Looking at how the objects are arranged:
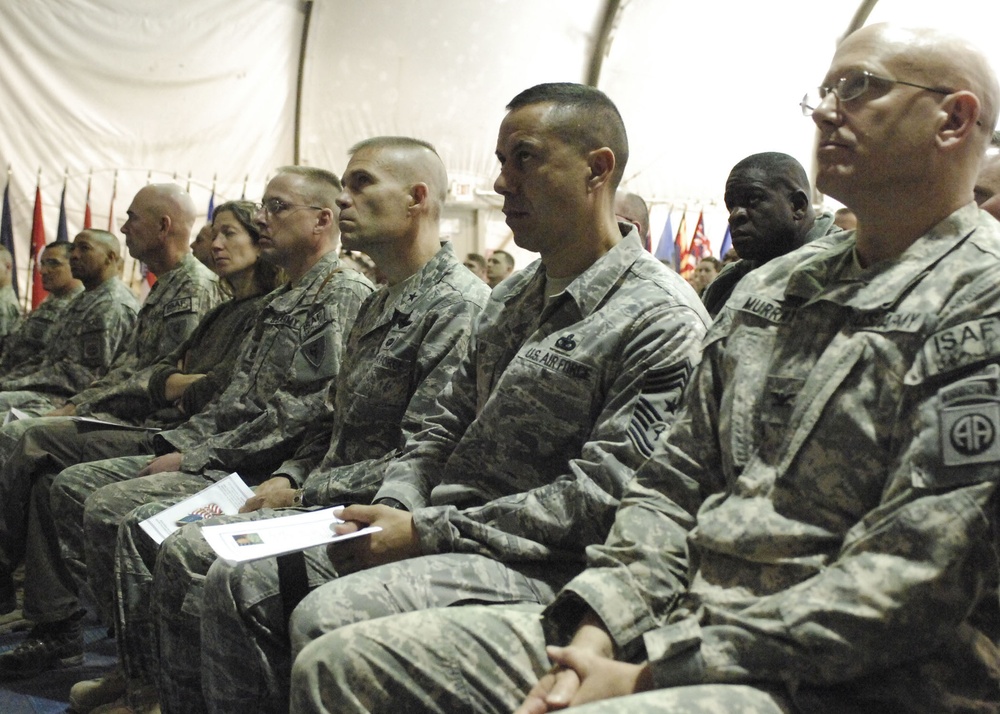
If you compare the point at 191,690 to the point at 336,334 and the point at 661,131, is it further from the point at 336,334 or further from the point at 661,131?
the point at 661,131

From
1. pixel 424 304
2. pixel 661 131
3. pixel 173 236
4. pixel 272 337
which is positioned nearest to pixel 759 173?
pixel 424 304

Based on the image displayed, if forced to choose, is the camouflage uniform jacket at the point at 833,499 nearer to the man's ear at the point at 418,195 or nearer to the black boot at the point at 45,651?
the man's ear at the point at 418,195

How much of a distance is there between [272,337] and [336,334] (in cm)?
26

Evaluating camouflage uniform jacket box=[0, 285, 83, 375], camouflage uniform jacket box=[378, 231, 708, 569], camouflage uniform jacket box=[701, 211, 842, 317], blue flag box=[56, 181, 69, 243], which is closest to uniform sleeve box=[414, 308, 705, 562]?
camouflage uniform jacket box=[378, 231, 708, 569]

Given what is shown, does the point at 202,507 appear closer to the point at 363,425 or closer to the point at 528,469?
the point at 363,425

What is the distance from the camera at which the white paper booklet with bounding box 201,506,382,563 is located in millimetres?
1580

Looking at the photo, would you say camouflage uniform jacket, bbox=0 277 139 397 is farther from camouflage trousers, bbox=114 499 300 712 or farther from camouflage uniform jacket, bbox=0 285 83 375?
camouflage trousers, bbox=114 499 300 712

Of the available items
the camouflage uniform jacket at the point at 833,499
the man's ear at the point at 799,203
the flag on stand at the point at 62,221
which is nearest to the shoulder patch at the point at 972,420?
the camouflage uniform jacket at the point at 833,499

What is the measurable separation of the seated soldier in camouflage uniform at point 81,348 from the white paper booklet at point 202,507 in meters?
1.96

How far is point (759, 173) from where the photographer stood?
2695 millimetres

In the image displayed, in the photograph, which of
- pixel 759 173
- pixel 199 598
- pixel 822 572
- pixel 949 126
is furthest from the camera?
pixel 759 173

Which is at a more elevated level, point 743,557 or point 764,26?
point 764,26

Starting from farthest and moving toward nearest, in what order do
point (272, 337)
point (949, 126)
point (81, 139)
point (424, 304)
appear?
point (81, 139) → point (272, 337) → point (424, 304) → point (949, 126)

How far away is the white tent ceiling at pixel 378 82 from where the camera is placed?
296 inches
